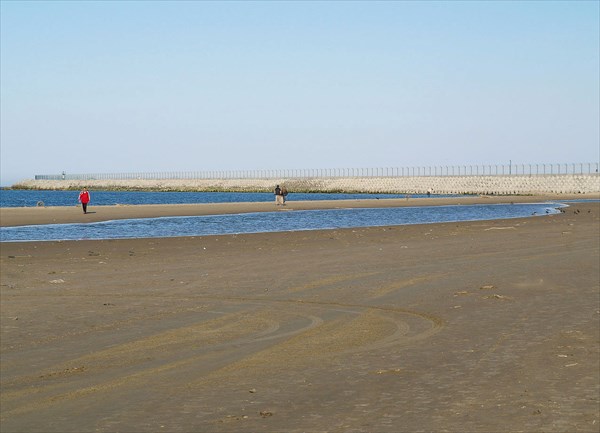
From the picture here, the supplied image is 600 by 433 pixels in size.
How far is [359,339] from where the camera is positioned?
11.1 m

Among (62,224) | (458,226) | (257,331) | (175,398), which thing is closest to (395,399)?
(175,398)

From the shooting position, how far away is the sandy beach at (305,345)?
7375mm

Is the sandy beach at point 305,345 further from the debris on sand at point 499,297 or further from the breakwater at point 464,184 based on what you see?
the breakwater at point 464,184

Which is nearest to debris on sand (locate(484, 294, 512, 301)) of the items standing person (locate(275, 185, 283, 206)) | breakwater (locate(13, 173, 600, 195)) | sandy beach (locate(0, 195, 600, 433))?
sandy beach (locate(0, 195, 600, 433))

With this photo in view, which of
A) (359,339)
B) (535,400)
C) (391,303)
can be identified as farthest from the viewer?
(391,303)

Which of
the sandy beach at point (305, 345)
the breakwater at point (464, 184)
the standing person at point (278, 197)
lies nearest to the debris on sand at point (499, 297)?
the sandy beach at point (305, 345)

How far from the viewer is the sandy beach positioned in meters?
7.38

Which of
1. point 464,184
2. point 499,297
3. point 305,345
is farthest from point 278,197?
point 464,184

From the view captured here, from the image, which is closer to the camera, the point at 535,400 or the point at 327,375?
the point at 535,400

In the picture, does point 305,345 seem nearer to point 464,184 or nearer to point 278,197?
point 278,197

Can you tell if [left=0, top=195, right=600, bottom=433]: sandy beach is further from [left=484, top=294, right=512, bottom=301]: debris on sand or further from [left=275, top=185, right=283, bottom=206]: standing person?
[left=275, top=185, right=283, bottom=206]: standing person

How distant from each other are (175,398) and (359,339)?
371 cm

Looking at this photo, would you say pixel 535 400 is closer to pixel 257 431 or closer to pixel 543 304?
pixel 257 431

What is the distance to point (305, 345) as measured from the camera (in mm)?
10797
